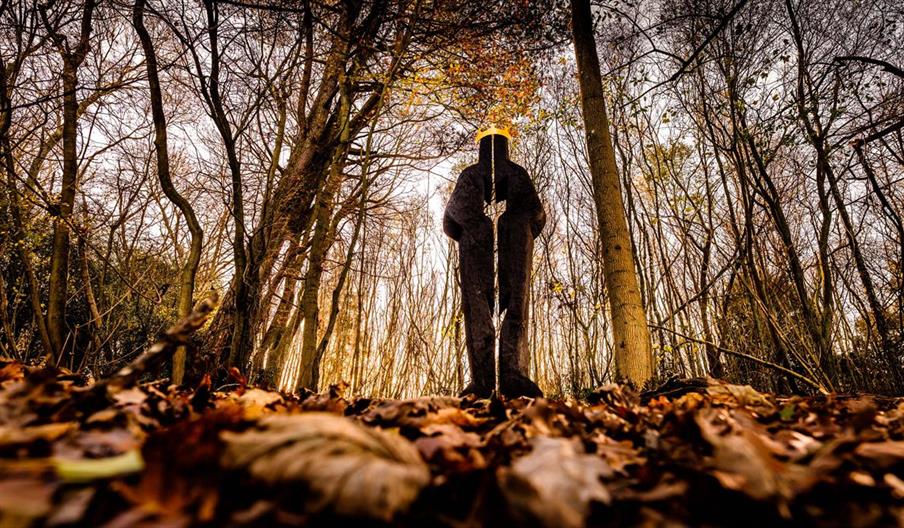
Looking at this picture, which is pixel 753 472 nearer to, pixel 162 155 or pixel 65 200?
pixel 162 155

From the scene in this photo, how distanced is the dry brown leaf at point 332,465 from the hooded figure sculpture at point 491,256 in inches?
97.2

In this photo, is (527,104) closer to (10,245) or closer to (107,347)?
(10,245)

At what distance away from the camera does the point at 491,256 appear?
3.25 m

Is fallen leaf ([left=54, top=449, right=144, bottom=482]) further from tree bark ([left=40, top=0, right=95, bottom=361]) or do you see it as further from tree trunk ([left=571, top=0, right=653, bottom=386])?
tree bark ([left=40, top=0, right=95, bottom=361])

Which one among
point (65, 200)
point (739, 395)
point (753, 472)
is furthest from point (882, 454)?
point (65, 200)

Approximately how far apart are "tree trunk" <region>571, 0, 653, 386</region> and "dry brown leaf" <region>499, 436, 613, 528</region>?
2.65m

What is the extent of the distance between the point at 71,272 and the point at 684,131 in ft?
42.3

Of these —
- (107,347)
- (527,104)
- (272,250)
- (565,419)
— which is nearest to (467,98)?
(527,104)

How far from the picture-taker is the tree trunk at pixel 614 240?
9.80 ft

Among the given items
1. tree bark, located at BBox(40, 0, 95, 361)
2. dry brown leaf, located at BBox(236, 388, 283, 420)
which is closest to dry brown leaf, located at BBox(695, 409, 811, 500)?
dry brown leaf, located at BBox(236, 388, 283, 420)

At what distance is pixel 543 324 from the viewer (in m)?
11.8

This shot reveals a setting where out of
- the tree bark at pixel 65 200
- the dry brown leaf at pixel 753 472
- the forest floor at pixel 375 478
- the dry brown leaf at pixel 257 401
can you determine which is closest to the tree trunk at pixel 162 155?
the tree bark at pixel 65 200

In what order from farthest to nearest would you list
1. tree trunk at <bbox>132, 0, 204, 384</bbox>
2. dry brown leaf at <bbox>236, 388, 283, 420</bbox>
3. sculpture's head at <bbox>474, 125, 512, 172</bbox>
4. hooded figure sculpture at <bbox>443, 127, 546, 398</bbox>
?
tree trunk at <bbox>132, 0, 204, 384</bbox>
sculpture's head at <bbox>474, 125, 512, 172</bbox>
hooded figure sculpture at <bbox>443, 127, 546, 398</bbox>
dry brown leaf at <bbox>236, 388, 283, 420</bbox>

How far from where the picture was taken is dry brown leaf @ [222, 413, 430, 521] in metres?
0.40
